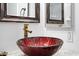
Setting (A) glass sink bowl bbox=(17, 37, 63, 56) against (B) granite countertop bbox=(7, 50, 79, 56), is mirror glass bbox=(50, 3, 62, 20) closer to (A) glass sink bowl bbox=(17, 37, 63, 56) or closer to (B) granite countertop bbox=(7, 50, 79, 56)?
(A) glass sink bowl bbox=(17, 37, 63, 56)

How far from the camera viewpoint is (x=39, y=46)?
63.2 inches

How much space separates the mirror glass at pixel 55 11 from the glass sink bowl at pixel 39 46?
219 mm

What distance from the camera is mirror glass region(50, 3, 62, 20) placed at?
1.69 meters

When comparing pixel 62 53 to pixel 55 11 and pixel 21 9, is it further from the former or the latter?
pixel 21 9

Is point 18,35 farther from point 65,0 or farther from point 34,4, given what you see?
point 65,0

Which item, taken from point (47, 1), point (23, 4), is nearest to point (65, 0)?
point (47, 1)

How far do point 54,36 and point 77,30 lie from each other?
24 cm

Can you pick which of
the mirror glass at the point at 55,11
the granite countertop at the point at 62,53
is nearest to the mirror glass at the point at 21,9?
the mirror glass at the point at 55,11

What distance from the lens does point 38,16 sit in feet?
5.55

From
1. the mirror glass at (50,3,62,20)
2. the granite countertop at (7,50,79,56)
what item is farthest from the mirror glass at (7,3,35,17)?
the granite countertop at (7,50,79,56)

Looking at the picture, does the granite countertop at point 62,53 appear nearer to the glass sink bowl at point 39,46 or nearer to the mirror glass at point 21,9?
the glass sink bowl at point 39,46

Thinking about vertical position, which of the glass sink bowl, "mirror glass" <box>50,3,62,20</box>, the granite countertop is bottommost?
the granite countertop

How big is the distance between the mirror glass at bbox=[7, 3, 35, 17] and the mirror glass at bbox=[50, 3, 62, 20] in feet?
0.62

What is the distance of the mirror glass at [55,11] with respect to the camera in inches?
66.6
